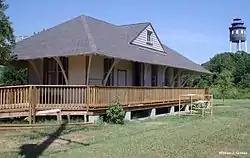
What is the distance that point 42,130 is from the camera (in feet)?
49.7

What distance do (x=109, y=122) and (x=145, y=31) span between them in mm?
12256

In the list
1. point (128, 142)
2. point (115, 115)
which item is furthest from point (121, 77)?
point (128, 142)

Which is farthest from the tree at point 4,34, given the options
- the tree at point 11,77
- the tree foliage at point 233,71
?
the tree foliage at point 233,71

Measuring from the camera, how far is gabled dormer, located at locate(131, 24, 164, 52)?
27803mm

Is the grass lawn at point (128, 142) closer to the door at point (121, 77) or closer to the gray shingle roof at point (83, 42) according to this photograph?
the gray shingle roof at point (83, 42)

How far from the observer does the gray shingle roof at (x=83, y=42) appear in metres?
19.8

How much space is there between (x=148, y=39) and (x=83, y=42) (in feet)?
33.4

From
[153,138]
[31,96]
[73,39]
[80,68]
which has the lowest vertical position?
[153,138]

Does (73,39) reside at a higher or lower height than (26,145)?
higher

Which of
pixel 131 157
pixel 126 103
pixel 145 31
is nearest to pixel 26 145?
pixel 131 157

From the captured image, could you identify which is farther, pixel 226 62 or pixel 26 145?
pixel 226 62

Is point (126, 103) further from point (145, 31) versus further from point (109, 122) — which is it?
point (145, 31)

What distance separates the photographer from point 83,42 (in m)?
20.3

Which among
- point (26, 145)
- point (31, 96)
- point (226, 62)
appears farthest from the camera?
point (226, 62)
